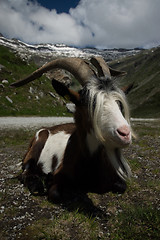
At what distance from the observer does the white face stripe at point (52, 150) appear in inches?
277

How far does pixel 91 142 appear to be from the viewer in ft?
16.8

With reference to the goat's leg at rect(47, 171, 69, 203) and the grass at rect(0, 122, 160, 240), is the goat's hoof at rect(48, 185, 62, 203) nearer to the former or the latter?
the goat's leg at rect(47, 171, 69, 203)

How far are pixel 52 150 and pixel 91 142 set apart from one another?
265 cm

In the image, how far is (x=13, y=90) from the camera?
31.5m

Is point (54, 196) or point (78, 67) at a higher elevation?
point (78, 67)

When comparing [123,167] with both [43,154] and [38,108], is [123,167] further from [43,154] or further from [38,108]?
[38,108]

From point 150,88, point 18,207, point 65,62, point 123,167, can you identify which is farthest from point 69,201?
point 150,88

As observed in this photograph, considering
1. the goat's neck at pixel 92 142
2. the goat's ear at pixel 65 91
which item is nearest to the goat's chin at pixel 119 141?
the goat's neck at pixel 92 142

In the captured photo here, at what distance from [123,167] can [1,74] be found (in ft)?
107

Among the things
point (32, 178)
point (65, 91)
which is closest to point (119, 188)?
point (32, 178)

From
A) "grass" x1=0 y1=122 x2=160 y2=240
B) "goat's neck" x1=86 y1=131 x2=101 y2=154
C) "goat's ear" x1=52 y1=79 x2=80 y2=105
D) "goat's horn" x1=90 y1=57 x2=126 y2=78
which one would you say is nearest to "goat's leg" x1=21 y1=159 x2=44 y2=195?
"grass" x1=0 y1=122 x2=160 y2=240

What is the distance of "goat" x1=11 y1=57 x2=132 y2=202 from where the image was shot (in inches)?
170

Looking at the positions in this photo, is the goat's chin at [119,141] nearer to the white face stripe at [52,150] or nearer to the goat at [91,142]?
the goat at [91,142]

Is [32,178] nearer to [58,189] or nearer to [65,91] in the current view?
[58,189]
